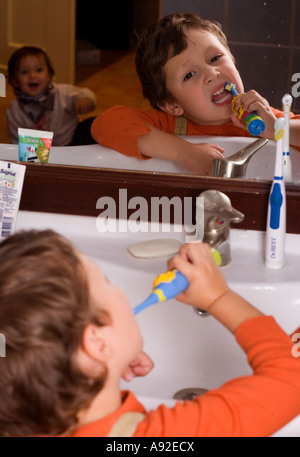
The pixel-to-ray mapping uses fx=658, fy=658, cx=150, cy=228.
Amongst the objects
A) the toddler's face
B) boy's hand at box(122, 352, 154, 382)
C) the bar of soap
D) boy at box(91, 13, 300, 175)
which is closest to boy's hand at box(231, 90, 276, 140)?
boy at box(91, 13, 300, 175)

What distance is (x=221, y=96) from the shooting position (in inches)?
45.1

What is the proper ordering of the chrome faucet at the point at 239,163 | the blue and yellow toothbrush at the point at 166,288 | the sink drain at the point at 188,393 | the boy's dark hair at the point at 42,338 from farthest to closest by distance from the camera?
the chrome faucet at the point at 239,163
the sink drain at the point at 188,393
the blue and yellow toothbrush at the point at 166,288
the boy's dark hair at the point at 42,338

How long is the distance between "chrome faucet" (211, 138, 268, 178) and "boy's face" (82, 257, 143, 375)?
40cm

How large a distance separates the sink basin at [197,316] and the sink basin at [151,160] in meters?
0.12

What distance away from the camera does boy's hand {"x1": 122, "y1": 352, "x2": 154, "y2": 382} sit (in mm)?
882

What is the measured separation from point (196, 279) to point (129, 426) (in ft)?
0.69

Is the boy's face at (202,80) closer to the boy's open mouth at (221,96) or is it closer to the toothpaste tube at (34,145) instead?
the boy's open mouth at (221,96)

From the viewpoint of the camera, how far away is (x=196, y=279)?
0.87m

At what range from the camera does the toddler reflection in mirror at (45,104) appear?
118 cm

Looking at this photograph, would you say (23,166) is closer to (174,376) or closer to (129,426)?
(174,376)

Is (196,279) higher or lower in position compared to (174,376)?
higher

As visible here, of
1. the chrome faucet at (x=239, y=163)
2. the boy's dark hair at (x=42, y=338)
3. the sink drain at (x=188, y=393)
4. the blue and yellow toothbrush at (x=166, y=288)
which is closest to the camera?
the boy's dark hair at (x=42, y=338)

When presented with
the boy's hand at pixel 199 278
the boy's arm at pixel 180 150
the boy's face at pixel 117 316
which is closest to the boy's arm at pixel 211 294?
the boy's hand at pixel 199 278
